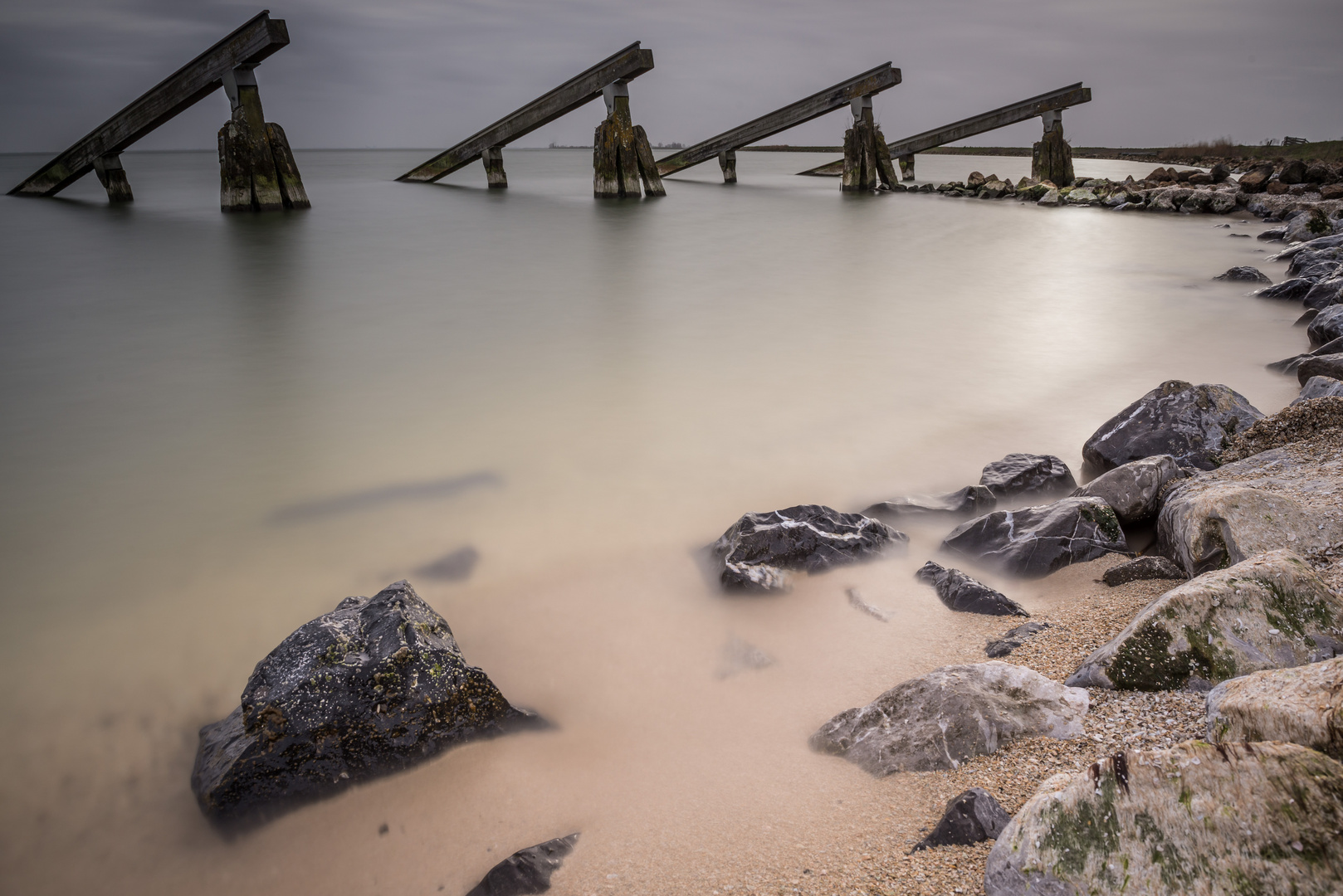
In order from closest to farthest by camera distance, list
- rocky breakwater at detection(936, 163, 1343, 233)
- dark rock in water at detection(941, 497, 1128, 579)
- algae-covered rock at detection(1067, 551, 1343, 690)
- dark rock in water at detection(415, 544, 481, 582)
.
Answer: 1. algae-covered rock at detection(1067, 551, 1343, 690)
2. dark rock in water at detection(941, 497, 1128, 579)
3. dark rock in water at detection(415, 544, 481, 582)
4. rocky breakwater at detection(936, 163, 1343, 233)

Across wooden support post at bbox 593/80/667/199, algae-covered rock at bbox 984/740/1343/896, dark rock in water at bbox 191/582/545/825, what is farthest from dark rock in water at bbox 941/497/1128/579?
wooden support post at bbox 593/80/667/199

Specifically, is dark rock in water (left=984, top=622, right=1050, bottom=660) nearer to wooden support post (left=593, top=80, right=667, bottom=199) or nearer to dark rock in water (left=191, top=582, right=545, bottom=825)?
dark rock in water (left=191, top=582, right=545, bottom=825)

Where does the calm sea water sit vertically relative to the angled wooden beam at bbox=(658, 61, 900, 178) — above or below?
below

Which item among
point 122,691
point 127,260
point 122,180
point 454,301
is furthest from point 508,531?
point 122,180

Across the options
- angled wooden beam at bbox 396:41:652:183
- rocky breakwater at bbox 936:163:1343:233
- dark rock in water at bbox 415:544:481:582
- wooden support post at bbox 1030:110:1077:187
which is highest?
angled wooden beam at bbox 396:41:652:183

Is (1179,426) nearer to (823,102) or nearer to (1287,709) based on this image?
(1287,709)

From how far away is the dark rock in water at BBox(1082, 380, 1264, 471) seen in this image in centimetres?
308

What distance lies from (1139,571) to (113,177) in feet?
67.5

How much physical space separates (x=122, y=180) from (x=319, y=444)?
57.9ft

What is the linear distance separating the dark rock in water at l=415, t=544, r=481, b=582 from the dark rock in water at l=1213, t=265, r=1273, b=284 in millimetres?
8762

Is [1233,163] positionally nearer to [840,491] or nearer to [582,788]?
[840,491]

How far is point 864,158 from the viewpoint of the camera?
20.6 metres

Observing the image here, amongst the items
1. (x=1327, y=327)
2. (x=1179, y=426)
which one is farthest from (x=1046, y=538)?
(x=1327, y=327)

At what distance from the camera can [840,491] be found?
333cm
